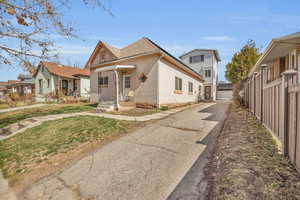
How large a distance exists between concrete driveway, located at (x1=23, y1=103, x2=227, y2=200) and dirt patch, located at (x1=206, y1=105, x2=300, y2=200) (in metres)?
0.59

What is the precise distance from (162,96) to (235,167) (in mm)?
8078

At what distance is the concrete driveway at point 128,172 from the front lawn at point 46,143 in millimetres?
975

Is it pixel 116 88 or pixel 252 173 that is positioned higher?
pixel 116 88

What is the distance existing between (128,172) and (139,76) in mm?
8440

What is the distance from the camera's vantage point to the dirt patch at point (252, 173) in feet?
5.88

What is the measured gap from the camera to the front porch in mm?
10031

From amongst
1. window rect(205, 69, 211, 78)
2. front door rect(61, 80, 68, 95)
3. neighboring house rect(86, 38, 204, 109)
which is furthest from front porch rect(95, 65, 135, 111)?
window rect(205, 69, 211, 78)

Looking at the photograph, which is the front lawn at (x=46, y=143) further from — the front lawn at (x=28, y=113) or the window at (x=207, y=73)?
the window at (x=207, y=73)

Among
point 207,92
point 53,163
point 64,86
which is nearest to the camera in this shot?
point 53,163

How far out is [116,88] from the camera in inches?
386

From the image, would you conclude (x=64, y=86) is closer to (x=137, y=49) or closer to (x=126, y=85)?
(x=126, y=85)

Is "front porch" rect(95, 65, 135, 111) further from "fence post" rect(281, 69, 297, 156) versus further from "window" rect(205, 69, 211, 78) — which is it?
"window" rect(205, 69, 211, 78)

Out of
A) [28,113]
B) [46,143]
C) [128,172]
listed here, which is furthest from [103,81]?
[128,172]

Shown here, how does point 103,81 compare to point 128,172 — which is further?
point 103,81
